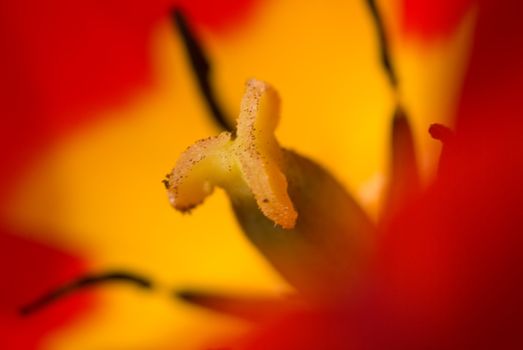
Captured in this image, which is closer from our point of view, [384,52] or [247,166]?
[247,166]

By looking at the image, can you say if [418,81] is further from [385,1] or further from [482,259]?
[482,259]

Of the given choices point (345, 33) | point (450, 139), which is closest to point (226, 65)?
point (345, 33)

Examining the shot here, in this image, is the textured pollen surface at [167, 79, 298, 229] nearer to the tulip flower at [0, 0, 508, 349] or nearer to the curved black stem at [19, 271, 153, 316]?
the tulip flower at [0, 0, 508, 349]

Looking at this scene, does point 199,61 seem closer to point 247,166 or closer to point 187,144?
point 187,144

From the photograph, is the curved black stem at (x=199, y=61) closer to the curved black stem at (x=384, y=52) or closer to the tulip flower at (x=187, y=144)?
the tulip flower at (x=187, y=144)

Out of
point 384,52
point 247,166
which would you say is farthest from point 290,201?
point 384,52

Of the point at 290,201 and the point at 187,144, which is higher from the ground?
the point at 187,144
